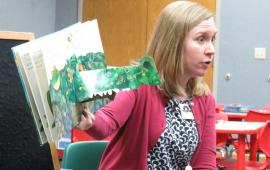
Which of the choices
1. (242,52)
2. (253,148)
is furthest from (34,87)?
(242,52)

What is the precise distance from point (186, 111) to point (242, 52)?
16.7 feet

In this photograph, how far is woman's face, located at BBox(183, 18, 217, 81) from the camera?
1.51m

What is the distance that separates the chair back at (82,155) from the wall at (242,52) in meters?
4.78

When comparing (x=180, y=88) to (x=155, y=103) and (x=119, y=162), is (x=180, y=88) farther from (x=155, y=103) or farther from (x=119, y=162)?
(x=119, y=162)

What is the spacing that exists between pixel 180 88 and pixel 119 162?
1.08 ft

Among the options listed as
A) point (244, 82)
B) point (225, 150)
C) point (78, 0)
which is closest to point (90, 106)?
point (225, 150)

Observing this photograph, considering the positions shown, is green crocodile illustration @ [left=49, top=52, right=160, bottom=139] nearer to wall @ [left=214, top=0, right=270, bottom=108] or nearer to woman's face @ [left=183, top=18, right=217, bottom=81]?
woman's face @ [left=183, top=18, right=217, bottom=81]

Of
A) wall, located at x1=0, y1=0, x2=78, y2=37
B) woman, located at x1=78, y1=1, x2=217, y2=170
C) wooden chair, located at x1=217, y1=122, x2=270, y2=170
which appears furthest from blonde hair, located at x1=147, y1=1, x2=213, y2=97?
wall, located at x1=0, y1=0, x2=78, y2=37

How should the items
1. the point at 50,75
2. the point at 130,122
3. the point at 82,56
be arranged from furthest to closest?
1. the point at 130,122
2. the point at 82,56
3. the point at 50,75

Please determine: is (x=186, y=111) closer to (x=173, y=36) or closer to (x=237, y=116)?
(x=173, y=36)

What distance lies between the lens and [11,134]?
154 centimetres

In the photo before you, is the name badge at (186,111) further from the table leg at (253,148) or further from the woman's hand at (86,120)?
the table leg at (253,148)

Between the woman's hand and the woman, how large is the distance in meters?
0.33

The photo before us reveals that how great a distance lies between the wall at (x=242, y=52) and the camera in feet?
21.1
